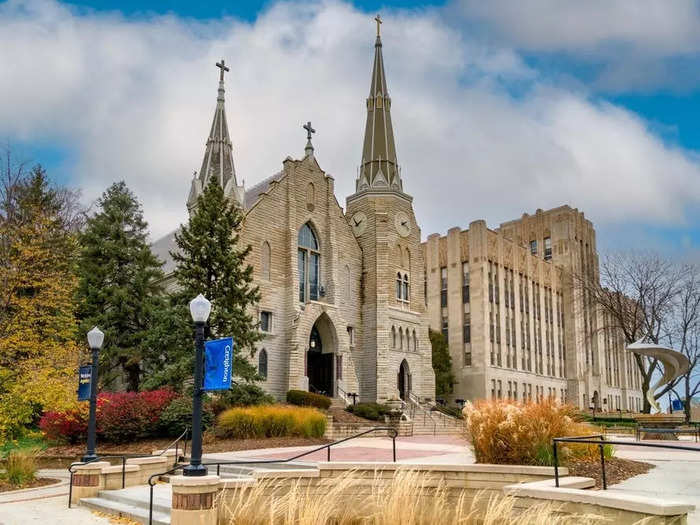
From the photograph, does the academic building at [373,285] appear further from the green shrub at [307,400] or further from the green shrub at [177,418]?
the green shrub at [177,418]

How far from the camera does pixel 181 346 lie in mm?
29188

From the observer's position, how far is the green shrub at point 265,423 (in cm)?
2398

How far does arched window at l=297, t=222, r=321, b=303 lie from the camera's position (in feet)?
132

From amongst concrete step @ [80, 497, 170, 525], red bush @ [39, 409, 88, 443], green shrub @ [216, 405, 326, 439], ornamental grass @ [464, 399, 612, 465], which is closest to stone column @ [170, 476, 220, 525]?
concrete step @ [80, 497, 170, 525]

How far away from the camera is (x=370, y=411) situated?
116ft

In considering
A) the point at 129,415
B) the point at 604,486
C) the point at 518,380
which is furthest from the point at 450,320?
the point at 604,486

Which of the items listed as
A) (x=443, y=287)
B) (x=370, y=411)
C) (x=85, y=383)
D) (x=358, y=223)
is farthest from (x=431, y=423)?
(x=85, y=383)

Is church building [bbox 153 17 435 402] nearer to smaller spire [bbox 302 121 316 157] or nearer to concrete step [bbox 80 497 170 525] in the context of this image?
smaller spire [bbox 302 121 316 157]

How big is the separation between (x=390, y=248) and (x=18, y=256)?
26914 mm

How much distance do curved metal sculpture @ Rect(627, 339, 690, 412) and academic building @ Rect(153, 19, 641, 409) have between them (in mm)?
10114

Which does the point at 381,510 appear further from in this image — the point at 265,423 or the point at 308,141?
the point at 308,141

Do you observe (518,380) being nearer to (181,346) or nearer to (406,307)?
(406,307)

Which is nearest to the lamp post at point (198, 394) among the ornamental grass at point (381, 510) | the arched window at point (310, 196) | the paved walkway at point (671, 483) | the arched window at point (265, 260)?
the ornamental grass at point (381, 510)

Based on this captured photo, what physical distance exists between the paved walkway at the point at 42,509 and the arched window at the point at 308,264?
24782 mm
